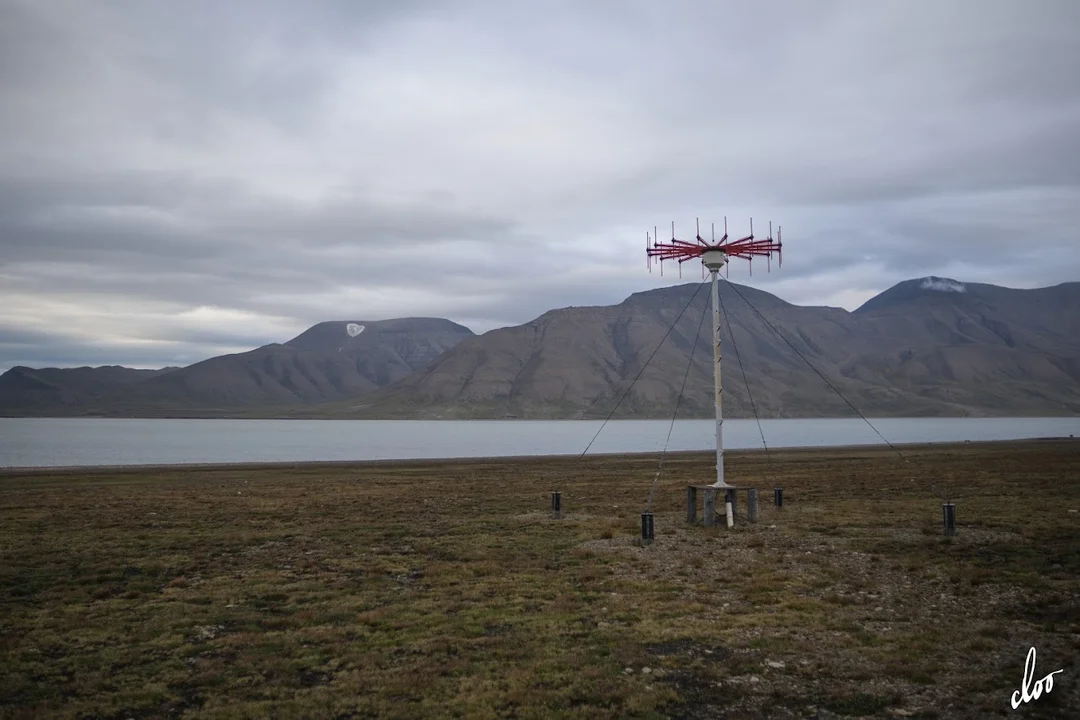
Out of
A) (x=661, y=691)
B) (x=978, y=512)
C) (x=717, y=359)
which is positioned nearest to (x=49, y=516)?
(x=717, y=359)

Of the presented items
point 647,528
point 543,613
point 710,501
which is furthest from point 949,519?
point 543,613

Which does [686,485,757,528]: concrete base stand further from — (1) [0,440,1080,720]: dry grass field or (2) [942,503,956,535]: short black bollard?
(2) [942,503,956,535]: short black bollard

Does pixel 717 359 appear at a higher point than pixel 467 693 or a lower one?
higher

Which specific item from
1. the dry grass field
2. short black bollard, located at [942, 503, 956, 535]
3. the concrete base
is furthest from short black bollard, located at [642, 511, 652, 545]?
short black bollard, located at [942, 503, 956, 535]

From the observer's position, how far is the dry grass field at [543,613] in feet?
33.5

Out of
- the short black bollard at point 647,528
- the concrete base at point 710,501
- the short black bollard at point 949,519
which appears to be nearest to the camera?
the short black bollard at point 949,519

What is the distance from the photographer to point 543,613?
14.5 meters

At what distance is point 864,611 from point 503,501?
2288cm

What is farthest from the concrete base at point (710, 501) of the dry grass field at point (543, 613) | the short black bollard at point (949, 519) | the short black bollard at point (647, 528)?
the short black bollard at point (949, 519)

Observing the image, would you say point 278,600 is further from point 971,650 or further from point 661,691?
point 971,650

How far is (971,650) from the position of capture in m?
11.7

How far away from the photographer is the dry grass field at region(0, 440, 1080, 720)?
33.5 feet

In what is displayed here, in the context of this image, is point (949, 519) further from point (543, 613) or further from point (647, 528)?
point (543, 613)

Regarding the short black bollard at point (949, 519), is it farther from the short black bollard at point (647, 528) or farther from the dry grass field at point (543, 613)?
the short black bollard at point (647, 528)
